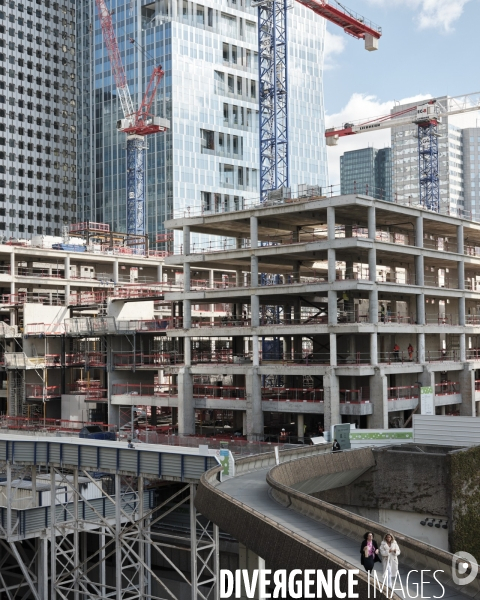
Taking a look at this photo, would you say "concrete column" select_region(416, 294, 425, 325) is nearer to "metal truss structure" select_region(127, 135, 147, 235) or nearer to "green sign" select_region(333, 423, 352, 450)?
"green sign" select_region(333, 423, 352, 450)

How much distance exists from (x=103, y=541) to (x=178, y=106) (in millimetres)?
103712

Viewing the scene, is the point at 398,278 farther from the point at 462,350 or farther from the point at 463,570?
the point at 463,570

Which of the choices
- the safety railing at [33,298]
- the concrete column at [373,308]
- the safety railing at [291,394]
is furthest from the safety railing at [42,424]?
the concrete column at [373,308]

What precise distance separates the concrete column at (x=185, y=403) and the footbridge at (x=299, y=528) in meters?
27.7

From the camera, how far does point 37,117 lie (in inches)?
6398

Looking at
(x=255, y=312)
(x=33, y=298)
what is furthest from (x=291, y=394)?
(x=33, y=298)

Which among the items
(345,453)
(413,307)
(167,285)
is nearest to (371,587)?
(345,453)

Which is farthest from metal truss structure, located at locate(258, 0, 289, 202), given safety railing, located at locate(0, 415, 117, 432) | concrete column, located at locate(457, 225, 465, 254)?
safety railing, located at locate(0, 415, 117, 432)

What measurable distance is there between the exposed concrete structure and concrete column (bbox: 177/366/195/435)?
0.18m

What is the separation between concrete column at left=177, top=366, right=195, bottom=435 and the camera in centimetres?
6581

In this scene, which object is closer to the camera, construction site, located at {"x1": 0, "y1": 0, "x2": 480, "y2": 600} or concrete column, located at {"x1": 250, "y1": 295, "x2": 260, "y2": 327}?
construction site, located at {"x1": 0, "y1": 0, "x2": 480, "y2": 600}

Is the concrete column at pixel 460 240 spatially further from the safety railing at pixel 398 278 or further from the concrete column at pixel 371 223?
the concrete column at pixel 371 223

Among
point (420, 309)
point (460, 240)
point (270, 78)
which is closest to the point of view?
point (420, 309)

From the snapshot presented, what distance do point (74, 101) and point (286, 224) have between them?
111 m
